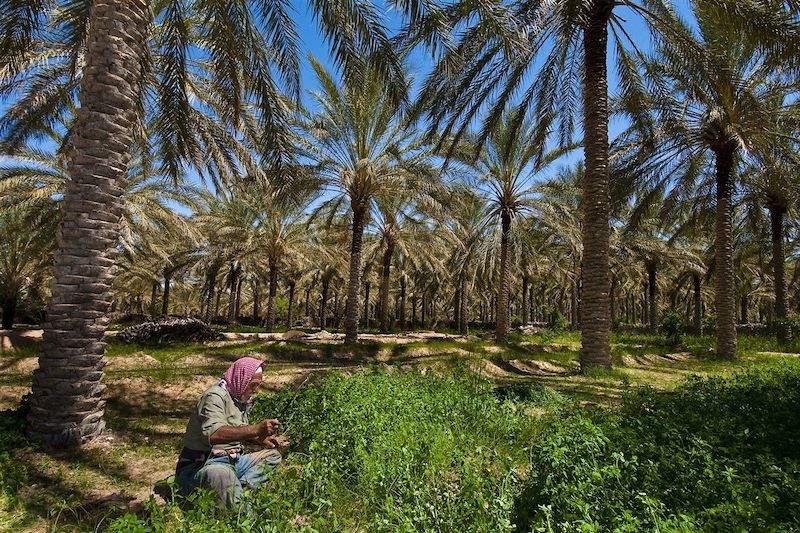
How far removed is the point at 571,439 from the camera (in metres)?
3.45

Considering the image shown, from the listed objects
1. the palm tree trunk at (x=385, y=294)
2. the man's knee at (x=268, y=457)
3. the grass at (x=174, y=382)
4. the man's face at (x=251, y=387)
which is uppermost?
the palm tree trunk at (x=385, y=294)

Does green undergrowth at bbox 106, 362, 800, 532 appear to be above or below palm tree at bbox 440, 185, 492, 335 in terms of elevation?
below

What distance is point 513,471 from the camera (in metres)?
3.37

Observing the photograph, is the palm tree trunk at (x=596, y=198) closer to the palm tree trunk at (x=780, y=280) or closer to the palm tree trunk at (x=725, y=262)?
the palm tree trunk at (x=725, y=262)

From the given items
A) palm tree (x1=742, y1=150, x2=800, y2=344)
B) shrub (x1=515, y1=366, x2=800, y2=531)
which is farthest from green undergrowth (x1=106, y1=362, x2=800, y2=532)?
palm tree (x1=742, y1=150, x2=800, y2=344)

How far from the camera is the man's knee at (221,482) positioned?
3137 millimetres

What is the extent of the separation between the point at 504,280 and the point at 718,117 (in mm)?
8100

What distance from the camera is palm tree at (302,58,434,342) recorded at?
1428 centimetres

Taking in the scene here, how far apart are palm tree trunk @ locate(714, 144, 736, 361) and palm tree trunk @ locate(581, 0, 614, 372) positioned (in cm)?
→ 626

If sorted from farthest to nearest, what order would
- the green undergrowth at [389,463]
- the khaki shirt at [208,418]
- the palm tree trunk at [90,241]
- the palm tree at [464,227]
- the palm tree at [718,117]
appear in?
the palm tree at [464,227], the palm tree at [718,117], the palm tree trunk at [90,241], the khaki shirt at [208,418], the green undergrowth at [389,463]

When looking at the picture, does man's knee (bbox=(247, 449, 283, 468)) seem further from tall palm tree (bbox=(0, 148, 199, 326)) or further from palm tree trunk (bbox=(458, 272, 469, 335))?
palm tree trunk (bbox=(458, 272, 469, 335))

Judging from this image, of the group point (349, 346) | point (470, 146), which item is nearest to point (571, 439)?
point (349, 346)

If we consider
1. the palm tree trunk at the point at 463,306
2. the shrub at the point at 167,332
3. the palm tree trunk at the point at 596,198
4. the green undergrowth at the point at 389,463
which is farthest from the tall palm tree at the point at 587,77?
the palm tree trunk at the point at 463,306

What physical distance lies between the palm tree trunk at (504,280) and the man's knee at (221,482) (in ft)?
48.9
